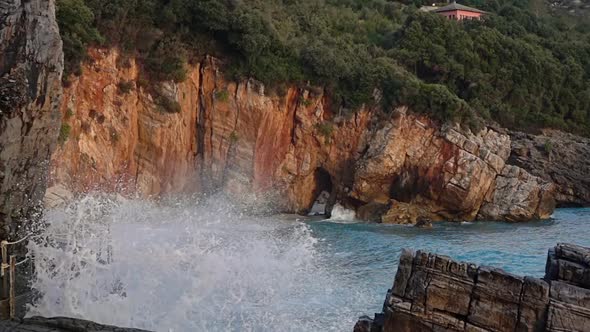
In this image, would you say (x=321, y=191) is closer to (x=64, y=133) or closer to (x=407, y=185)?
(x=407, y=185)

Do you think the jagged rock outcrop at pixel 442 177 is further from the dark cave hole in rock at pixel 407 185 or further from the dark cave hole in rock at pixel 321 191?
the dark cave hole in rock at pixel 321 191

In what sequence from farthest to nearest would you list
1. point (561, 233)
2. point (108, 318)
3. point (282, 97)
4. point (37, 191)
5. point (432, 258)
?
point (282, 97) < point (561, 233) < point (37, 191) < point (108, 318) < point (432, 258)

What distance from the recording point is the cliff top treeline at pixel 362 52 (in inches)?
1108

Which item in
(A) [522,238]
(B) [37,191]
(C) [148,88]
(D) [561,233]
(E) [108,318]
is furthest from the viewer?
(C) [148,88]

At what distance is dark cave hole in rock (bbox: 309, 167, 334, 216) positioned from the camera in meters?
32.7

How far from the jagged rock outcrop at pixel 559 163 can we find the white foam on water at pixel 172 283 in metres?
26.8

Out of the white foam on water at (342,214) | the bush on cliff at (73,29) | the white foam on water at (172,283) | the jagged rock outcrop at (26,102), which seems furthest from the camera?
the white foam on water at (342,214)

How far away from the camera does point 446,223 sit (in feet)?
97.3

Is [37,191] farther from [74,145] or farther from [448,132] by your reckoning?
[448,132]

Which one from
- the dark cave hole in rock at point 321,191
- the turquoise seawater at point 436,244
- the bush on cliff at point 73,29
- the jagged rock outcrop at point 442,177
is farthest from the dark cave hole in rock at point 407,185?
the bush on cliff at point 73,29

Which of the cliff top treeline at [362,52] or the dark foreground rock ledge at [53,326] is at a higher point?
the cliff top treeline at [362,52]

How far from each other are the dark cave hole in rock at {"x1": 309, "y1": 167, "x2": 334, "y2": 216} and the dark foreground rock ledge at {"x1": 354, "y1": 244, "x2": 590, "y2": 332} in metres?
24.0

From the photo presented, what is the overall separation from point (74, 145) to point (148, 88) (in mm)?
4907

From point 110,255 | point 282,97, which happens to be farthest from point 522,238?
point 110,255
